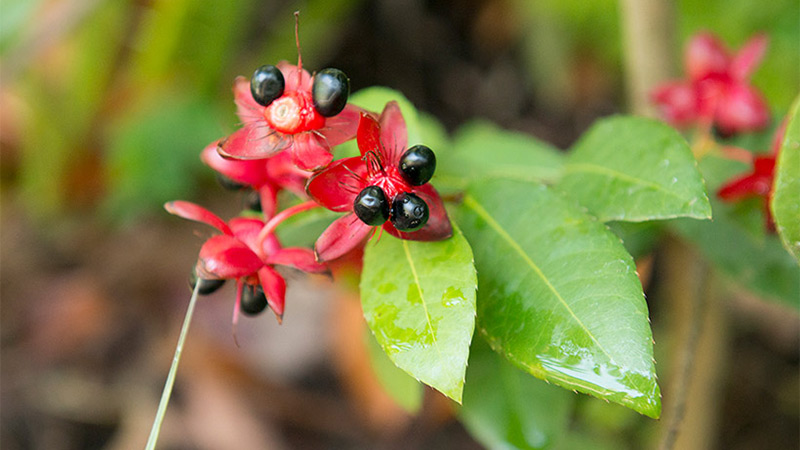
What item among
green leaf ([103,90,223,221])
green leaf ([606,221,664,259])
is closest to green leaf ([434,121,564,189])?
green leaf ([606,221,664,259])

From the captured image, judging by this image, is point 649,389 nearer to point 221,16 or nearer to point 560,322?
point 560,322

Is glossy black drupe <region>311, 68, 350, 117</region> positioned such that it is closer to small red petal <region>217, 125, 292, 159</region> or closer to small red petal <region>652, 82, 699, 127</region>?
small red petal <region>217, 125, 292, 159</region>

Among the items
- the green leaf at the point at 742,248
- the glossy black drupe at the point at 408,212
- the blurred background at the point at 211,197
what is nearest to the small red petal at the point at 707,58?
the green leaf at the point at 742,248

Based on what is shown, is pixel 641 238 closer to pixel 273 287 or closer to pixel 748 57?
pixel 748 57

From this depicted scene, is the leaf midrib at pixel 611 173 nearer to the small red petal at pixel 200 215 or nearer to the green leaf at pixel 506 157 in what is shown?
the green leaf at pixel 506 157

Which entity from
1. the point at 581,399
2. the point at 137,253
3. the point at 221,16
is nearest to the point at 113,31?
the point at 221,16

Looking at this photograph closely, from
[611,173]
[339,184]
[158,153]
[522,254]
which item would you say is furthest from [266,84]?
[158,153]
